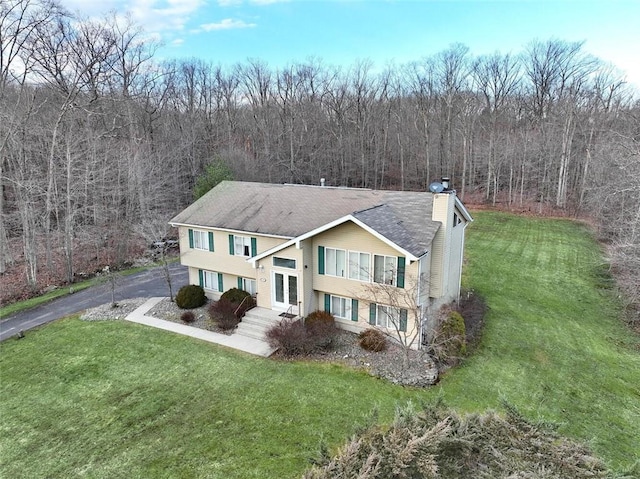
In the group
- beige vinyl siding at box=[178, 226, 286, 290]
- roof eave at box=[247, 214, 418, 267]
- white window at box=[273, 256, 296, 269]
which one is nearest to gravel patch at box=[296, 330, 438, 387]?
roof eave at box=[247, 214, 418, 267]

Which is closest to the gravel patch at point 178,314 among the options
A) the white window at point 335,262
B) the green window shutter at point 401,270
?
the white window at point 335,262

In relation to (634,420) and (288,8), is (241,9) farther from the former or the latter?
(634,420)

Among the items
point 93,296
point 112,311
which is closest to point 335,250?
point 112,311

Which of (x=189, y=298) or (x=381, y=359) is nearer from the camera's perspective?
(x=381, y=359)

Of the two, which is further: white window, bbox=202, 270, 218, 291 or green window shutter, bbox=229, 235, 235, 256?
white window, bbox=202, 270, 218, 291

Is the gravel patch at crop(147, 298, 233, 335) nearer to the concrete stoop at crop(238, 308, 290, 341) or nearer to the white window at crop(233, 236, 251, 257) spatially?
the concrete stoop at crop(238, 308, 290, 341)

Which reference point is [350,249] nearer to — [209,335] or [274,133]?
[209,335]

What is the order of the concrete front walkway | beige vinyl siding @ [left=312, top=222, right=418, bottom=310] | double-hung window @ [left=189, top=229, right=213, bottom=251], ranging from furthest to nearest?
double-hung window @ [left=189, top=229, right=213, bottom=251] → the concrete front walkway → beige vinyl siding @ [left=312, top=222, right=418, bottom=310]
